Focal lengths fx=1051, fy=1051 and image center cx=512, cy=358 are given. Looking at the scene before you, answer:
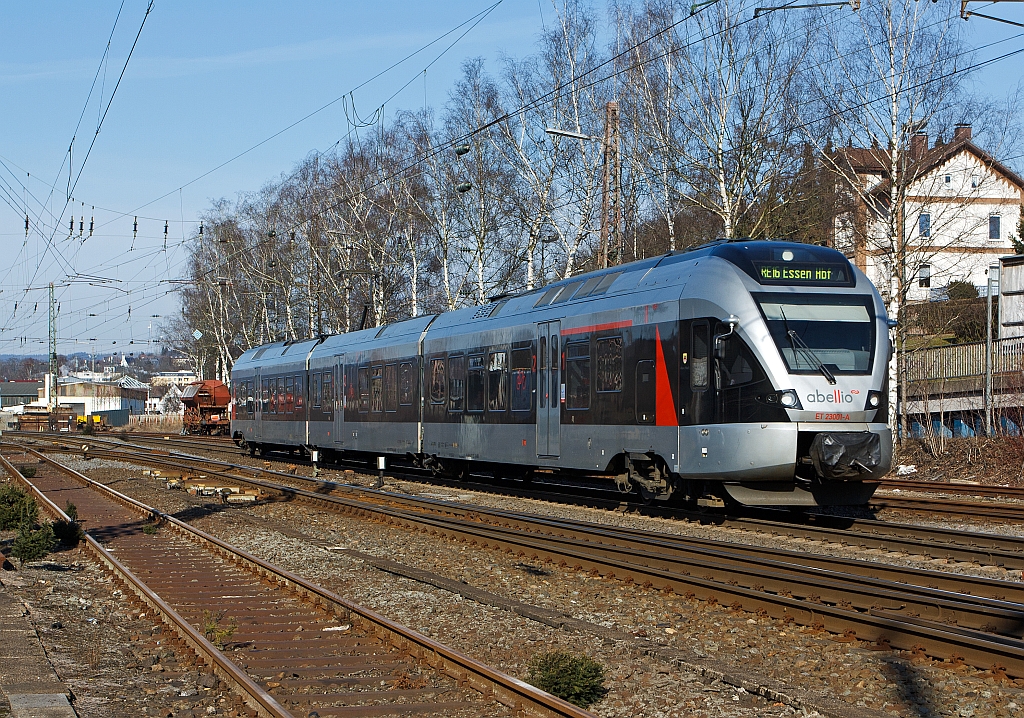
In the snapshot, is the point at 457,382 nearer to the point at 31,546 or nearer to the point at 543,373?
the point at 543,373

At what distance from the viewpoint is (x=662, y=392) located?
1425 centimetres

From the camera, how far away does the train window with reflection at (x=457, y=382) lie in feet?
67.6

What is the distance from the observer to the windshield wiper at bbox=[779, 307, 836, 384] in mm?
12922

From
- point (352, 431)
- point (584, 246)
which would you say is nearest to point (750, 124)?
point (584, 246)

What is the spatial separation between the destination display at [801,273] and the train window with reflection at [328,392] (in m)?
16.6

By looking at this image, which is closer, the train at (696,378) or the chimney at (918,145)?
the train at (696,378)

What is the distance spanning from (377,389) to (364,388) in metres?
0.99

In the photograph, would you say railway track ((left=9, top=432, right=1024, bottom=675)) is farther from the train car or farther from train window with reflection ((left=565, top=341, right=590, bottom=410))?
the train car

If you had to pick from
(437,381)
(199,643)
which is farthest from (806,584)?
(437,381)

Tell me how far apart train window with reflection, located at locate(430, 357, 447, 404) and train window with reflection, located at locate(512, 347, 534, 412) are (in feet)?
10.6

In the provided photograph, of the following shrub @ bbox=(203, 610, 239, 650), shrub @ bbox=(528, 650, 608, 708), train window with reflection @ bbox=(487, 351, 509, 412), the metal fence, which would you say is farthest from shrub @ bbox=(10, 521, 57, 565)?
the metal fence

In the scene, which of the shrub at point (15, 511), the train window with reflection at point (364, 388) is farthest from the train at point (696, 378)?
the shrub at point (15, 511)

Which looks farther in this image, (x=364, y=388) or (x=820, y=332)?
(x=364, y=388)

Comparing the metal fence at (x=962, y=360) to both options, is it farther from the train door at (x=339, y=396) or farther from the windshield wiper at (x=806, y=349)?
the train door at (x=339, y=396)
